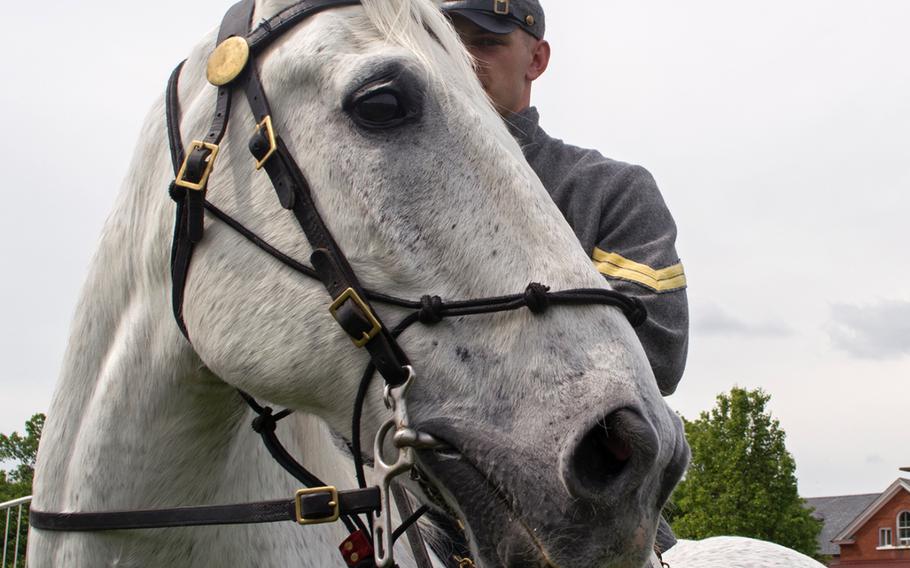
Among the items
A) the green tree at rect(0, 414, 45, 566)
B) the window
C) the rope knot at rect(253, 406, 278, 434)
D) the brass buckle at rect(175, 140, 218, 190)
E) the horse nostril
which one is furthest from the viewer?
the window

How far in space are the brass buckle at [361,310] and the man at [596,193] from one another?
116cm

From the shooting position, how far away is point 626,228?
3.66m

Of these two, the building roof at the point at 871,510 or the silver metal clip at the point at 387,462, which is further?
the building roof at the point at 871,510

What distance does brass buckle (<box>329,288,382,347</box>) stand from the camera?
2.49 metres

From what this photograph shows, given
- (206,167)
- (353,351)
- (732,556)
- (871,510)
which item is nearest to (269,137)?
(206,167)

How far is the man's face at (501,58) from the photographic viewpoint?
398 cm

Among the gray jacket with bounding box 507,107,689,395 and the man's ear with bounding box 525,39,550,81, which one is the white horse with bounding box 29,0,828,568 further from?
the man's ear with bounding box 525,39,550,81

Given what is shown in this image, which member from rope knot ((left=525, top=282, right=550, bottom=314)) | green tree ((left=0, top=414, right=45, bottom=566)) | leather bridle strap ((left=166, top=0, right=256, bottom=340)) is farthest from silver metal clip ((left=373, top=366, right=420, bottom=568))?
green tree ((left=0, top=414, right=45, bottom=566))

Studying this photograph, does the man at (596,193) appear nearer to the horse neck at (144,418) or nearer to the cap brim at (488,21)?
the cap brim at (488,21)

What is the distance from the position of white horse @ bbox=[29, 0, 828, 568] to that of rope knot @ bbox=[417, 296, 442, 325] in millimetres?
35

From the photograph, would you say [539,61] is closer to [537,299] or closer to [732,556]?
[537,299]

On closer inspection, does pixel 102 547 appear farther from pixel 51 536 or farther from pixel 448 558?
pixel 448 558

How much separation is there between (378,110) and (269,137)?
322 millimetres

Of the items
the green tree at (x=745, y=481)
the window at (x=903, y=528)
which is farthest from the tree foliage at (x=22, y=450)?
the window at (x=903, y=528)
